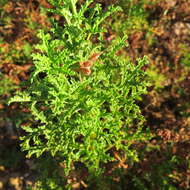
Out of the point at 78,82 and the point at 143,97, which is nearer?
the point at 78,82

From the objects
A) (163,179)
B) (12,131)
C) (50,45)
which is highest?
(50,45)

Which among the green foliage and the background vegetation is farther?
the background vegetation

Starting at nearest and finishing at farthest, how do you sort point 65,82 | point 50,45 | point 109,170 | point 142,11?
1. point 50,45
2. point 65,82
3. point 109,170
4. point 142,11

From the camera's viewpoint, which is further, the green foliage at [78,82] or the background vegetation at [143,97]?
the background vegetation at [143,97]

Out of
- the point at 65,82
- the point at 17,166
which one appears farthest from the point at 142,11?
the point at 17,166

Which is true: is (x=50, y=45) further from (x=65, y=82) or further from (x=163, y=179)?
(x=163, y=179)

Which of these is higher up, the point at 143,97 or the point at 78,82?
the point at 143,97

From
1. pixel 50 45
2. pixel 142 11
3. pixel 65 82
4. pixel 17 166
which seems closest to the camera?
pixel 50 45

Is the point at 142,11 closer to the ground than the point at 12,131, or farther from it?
farther from it
